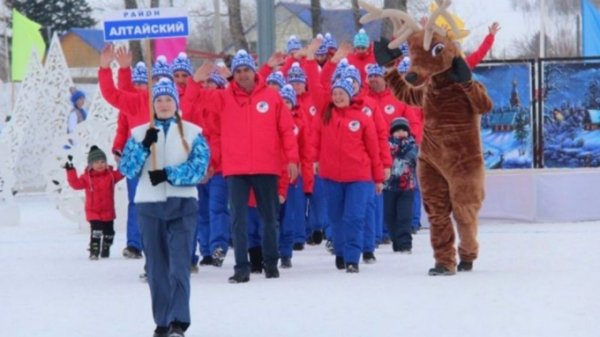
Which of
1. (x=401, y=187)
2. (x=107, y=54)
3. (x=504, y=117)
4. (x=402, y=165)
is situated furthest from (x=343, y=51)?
(x=504, y=117)

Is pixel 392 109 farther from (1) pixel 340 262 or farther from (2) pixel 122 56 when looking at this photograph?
(2) pixel 122 56

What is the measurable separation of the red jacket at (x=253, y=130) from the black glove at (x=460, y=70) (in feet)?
4.46

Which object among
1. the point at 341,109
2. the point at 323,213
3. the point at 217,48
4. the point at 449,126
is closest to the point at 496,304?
the point at 449,126

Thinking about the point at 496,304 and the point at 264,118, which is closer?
the point at 496,304

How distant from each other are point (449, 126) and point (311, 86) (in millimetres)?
2803

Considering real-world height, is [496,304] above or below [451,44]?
below

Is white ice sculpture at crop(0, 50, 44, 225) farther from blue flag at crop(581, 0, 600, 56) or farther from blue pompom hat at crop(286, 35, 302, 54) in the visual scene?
blue flag at crop(581, 0, 600, 56)

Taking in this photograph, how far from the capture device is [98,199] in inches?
643

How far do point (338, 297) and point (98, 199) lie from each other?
16.7 ft

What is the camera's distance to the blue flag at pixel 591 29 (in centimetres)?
2923

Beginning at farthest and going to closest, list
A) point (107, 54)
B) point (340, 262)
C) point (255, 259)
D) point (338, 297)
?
1. point (340, 262)
2. point (255, 259)
3. point (107, 54)
4. point (338, 297)

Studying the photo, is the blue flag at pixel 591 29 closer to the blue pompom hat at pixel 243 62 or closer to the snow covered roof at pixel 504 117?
the snow covered roof at pixel 504 117

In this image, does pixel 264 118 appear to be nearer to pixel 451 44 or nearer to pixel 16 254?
pixel 451 44

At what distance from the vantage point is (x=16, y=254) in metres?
16.6
